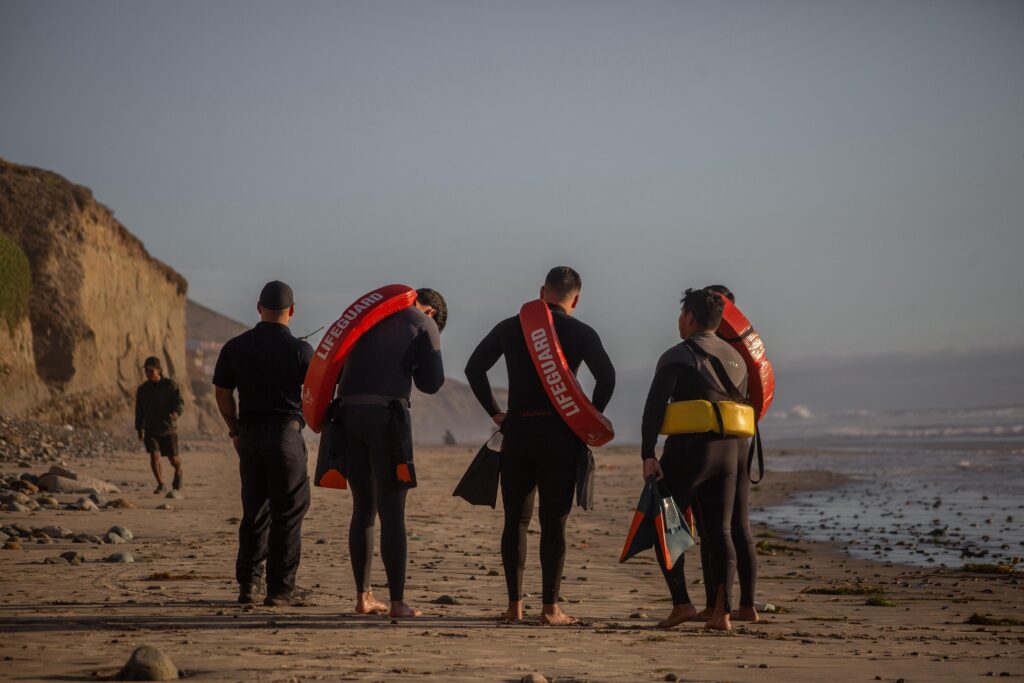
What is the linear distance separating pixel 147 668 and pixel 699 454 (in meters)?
3.15

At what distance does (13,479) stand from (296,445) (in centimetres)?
773

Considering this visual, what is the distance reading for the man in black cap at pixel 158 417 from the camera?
14.3m

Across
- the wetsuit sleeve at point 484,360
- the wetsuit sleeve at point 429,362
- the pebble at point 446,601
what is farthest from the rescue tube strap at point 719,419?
the pebble at point 446,601

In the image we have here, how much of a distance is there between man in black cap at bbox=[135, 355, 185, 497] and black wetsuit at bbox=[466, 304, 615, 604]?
9024 millimetres

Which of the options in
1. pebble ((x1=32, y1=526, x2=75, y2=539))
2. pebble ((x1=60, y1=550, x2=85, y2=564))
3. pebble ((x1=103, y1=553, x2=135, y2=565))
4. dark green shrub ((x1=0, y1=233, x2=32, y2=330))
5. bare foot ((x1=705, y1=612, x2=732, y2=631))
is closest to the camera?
bare foot ((x1=705, y1=612, x2=732, y2=631))

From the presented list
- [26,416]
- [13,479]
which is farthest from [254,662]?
[26,416]

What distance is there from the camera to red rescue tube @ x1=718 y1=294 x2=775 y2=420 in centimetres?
661

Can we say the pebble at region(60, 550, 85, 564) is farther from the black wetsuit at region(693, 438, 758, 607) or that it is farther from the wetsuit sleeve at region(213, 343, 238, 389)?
the black wetsuit at region(693, 438, 758, 607)

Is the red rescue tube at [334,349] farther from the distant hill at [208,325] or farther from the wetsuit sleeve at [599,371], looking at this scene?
the distant hill at [208,325]

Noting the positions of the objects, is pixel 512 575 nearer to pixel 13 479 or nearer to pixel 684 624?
pixel 684 624

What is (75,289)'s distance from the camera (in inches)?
1283

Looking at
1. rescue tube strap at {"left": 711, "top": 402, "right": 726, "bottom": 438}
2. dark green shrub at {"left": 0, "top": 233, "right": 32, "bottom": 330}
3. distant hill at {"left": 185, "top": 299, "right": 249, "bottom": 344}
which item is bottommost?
rescue tube strap at {"left": 711, "top": 402, "right": 726, "bottom": 438}

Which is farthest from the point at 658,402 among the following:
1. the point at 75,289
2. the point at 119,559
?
the point at 75,289

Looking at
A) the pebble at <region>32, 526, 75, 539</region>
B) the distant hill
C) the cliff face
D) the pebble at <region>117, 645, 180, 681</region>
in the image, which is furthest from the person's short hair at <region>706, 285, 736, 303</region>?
the distant hill
